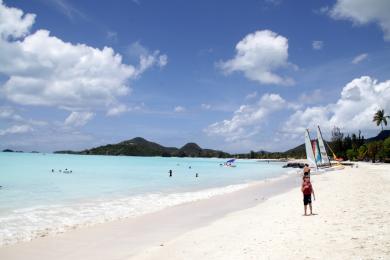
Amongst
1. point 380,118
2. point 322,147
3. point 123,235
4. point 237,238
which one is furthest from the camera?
point 380,118

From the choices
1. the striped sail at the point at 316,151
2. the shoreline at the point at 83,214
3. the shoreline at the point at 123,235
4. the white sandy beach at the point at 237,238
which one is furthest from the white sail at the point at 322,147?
the white sandy beach at the point at 237,238

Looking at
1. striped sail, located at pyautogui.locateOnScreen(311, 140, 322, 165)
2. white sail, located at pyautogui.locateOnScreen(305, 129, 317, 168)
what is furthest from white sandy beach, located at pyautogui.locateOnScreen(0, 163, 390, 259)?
striped sail, located at pyautogui.locateOnScreen(311, 140, 322, 165)

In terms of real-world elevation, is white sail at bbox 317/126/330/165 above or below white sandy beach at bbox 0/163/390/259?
above

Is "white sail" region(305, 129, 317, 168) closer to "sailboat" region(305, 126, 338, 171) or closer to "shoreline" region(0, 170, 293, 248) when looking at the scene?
"sailboat" region(305, 126, 338, 171)

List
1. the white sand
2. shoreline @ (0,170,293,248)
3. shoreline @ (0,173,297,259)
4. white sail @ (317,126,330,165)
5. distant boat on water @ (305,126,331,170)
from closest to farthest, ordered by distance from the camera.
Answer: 1. the white sand
2. shoreline @ (0,173,297,259)
3. shoreline @ (0,170,293,248)
4. distant boat on water @ (305,126,331,170)
5. white sail @ (317,126,330,165)

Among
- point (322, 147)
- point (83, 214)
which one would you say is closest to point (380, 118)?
point (322, 147)

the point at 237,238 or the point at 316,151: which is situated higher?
the point at 316,151

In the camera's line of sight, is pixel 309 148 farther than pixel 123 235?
Yes

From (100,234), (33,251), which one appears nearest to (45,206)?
(100,234)

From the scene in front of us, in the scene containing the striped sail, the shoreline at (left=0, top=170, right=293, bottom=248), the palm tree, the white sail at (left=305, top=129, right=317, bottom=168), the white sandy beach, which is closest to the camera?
the white sandy beach

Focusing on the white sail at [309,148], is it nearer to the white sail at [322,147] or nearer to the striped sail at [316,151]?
the striped sail at [316,151]

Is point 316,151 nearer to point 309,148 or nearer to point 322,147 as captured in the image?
point 322,147

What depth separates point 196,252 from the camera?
406 inches

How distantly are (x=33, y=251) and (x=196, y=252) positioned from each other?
556cm
